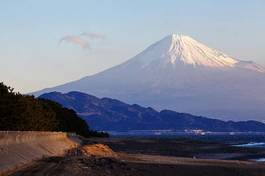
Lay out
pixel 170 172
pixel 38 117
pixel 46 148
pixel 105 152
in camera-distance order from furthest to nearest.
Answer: pixel 38 117 < pixel 105 152 < pixel 46 148 < pixel 170 172

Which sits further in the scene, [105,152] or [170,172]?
[105,152]

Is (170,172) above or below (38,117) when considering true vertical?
below

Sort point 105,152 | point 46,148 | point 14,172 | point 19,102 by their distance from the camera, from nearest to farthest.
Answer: point 14,172 → point 46,148 → point 105,152 → point 19,102

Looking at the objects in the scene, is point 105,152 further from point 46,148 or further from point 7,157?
point 7,157

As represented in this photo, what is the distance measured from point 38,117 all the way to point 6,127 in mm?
14729

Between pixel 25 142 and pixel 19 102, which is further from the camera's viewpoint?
pixel 19 102

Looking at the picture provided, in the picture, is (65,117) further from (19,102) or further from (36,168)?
(36,168)

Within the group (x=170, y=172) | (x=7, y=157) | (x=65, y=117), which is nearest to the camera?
(x=7, y=157)

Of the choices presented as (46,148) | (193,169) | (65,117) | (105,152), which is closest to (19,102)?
(105,152)

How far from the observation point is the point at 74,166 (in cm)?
2975

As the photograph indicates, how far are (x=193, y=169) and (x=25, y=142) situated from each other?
9128mm

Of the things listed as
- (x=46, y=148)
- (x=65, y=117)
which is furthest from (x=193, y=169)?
(x=65, y=117)

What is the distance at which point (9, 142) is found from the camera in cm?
3002

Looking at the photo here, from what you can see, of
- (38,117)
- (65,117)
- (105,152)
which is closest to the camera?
(105,152)
